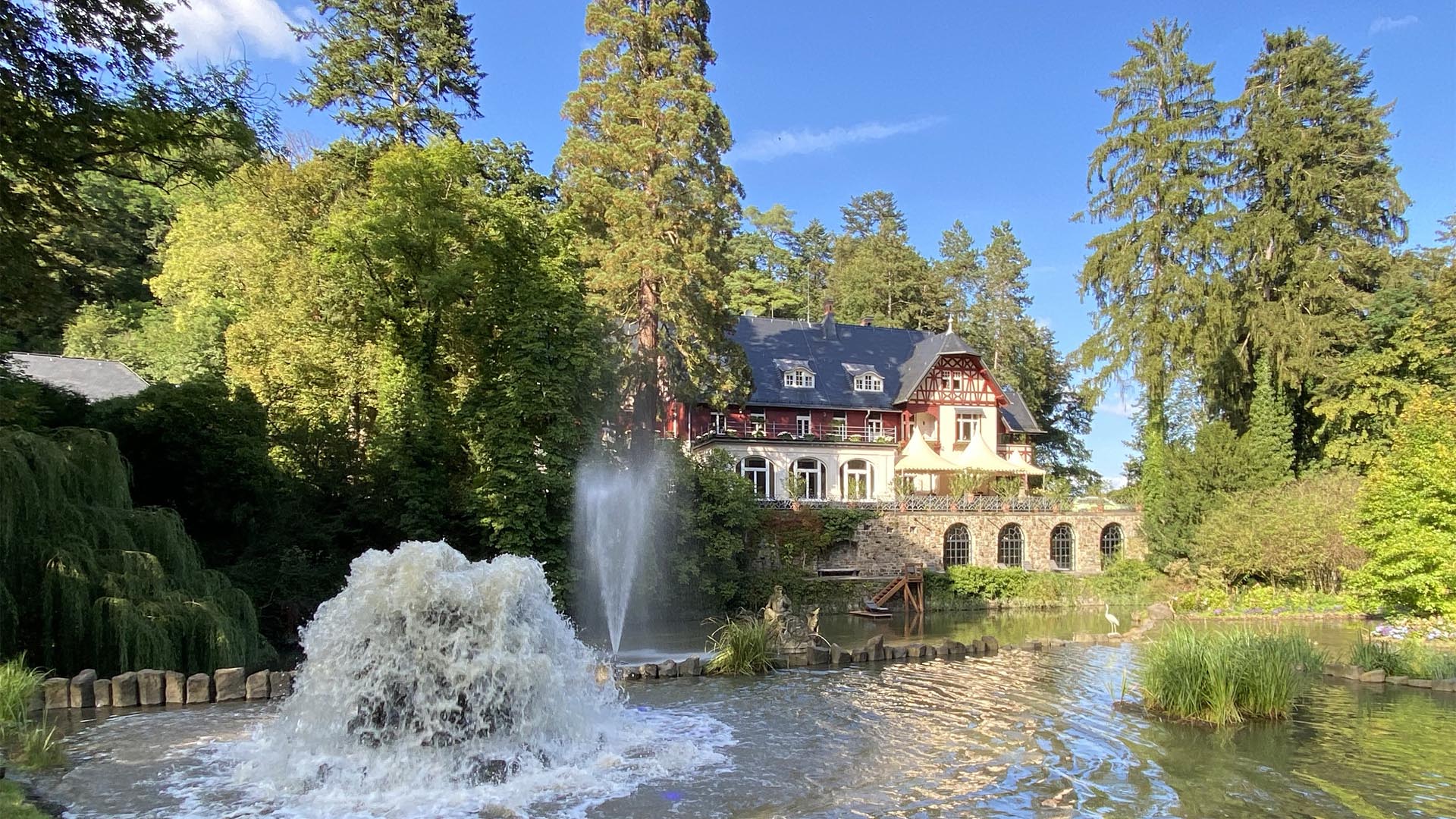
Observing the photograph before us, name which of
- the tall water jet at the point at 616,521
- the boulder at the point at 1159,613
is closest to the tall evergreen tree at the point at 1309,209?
the boulder at the point at 1159,613

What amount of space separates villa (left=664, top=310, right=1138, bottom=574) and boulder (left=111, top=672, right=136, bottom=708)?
18.8 m

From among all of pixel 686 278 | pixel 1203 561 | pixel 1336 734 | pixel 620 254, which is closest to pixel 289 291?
pixel 620 254

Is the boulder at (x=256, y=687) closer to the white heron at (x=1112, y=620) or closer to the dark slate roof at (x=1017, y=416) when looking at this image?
the white heron at (x=1112, y=620)

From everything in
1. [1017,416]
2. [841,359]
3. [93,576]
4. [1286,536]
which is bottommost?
[1286,536]

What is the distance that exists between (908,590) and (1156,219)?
17440mm

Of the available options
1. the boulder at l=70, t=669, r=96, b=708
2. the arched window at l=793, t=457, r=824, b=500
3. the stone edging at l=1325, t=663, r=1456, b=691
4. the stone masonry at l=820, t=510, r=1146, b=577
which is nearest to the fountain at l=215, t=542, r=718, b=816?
the boulder at l=70, t=669, r=96, b=708

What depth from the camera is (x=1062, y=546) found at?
35469 mm

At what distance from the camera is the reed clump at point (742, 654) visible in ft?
44.7

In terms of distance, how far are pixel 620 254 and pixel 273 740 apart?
19.9 meters

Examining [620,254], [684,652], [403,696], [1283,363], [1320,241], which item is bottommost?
[684,652]

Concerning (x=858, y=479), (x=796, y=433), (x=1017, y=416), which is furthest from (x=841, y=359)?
(x=1017, y=416)

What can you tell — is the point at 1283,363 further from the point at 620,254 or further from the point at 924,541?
the point at 620,254

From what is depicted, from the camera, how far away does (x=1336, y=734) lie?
9.77 meters

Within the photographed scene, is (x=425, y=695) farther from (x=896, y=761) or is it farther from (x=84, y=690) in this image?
(x=84, y=690)
